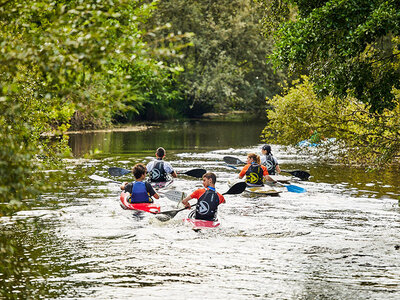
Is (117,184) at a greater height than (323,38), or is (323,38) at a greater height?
(323,38)

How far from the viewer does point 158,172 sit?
18.1 meters

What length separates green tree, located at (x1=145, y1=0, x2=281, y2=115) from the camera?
170 feet

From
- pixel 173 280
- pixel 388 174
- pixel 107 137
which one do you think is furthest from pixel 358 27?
pixel 107 137

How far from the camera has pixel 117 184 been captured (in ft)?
65.2

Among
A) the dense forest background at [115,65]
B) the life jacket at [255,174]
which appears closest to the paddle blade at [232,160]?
the dense forest background at [115,65]

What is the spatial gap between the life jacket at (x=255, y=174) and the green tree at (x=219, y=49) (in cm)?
3307

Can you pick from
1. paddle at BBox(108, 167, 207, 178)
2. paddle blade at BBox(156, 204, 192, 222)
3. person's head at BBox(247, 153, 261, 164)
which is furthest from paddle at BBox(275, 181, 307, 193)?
paddle blade at BBox(156, 204, 192, 222)

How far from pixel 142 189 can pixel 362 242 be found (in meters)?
5.50

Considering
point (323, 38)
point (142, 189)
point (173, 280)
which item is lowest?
point (173, 280)

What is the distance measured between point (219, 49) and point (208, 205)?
1634 inches

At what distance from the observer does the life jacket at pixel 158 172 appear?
59.3 ft

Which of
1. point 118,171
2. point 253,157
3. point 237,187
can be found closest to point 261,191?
point 253,157

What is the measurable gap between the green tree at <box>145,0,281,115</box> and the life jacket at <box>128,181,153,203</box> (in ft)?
120

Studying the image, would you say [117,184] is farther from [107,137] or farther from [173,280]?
[107,137]
